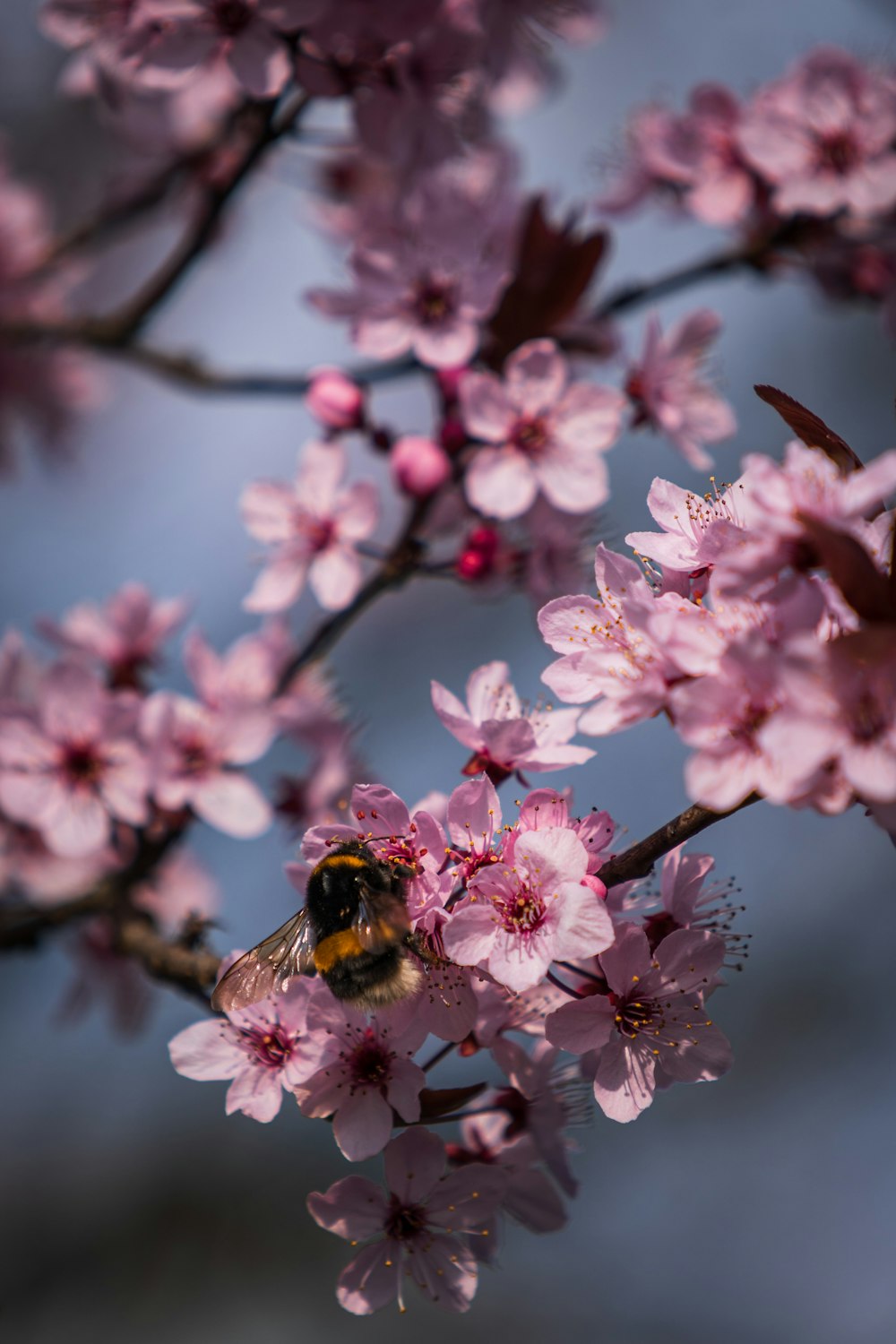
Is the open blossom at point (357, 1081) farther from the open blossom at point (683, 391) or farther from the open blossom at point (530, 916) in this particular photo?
the open blossom at point (683, 391)

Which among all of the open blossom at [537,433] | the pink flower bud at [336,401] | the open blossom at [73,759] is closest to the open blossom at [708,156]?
the open blossom at [537,433]

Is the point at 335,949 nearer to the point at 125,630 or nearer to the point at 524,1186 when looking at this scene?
the point at 524,1186

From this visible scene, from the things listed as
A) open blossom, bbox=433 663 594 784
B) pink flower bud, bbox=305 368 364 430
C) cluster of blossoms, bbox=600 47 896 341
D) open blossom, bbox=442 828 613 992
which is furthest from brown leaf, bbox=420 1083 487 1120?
cluster of blossoms, bbox=600 47 896 341

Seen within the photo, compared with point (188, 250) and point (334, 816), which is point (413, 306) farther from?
point (334, 816)

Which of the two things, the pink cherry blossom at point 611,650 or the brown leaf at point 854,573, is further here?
the pink cherry blossom at point 611,650

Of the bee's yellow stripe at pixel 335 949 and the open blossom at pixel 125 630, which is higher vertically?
the bee's yellow stripe at pixel 335 949

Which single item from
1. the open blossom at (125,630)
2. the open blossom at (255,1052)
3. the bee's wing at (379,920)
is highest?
the bee's wing at (379,920)

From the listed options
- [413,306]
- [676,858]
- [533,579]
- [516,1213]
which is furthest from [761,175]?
[516,1213]
